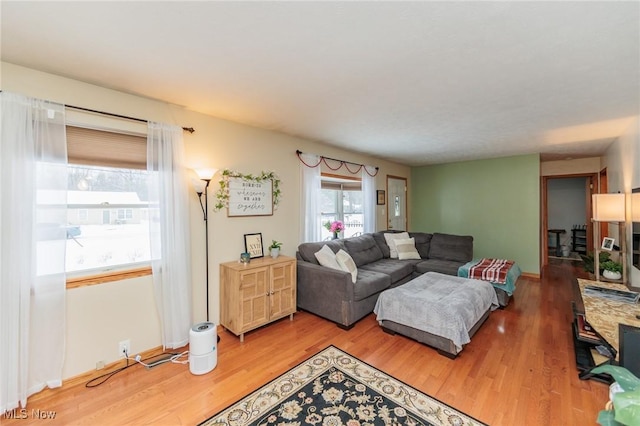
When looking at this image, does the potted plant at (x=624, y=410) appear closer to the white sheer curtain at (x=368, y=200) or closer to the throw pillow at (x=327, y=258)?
the throw pillow at (x=327, y=258)

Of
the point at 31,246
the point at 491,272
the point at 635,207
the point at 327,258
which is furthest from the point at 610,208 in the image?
the point at 31,246

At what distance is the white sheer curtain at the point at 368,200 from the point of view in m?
5.31

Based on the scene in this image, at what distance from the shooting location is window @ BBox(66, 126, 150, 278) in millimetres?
2268

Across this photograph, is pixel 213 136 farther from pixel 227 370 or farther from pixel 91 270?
pixel 227 370

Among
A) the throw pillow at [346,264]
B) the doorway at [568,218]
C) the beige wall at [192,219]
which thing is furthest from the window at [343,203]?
the doorway at [568,218]

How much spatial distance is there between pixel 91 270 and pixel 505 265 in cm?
511

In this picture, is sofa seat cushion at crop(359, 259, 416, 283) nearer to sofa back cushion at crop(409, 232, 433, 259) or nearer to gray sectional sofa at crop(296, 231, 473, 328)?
Answer: gray sectional sofa at crop(296, 231, 473, 328)

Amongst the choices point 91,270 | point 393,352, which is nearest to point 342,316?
point 393,352

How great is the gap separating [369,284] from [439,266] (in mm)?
1596

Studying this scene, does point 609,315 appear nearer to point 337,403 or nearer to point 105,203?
point 337,403

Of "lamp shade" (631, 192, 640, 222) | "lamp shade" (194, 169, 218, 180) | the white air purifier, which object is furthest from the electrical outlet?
"lamp shade" (631, 192, 640, 222)

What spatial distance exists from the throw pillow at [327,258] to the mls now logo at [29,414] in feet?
8.64

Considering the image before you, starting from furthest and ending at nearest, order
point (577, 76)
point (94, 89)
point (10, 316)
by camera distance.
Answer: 1. point (94, 89)
2. point (577, 76)
3. point (10, 316)

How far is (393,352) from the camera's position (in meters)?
2.60
